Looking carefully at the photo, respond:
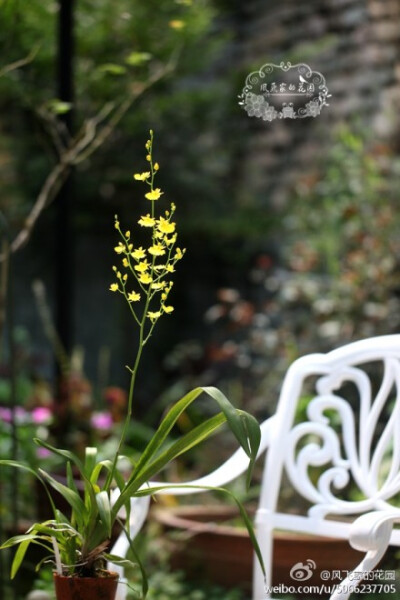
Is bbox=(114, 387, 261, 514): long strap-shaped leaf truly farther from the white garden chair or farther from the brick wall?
the brick wall

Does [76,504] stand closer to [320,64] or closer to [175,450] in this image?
[175,450]

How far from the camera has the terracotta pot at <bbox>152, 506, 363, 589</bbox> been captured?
104 inches

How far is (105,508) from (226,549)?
1.62 meters

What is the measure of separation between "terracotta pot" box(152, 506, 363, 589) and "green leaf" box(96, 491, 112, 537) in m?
1.33

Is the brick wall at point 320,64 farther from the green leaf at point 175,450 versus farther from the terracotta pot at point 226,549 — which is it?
the green leaf at point 175,450

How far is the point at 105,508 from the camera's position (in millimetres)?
1330

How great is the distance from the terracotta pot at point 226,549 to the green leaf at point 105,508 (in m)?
1.33

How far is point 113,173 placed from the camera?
15.4 ft

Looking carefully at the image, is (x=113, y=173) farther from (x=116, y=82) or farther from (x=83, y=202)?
(x=116, y=82)

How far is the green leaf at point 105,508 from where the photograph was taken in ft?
4.32

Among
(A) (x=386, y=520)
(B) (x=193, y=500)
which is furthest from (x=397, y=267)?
(A) (x=386, y=520)

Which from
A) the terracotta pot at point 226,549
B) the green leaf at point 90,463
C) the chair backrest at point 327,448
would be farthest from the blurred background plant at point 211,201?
the green leaf at point 90,463

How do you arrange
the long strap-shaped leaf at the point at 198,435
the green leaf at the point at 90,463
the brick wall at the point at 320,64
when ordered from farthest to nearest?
the brick wall at the point at 320,64
the green leaf at the point at 90,463
the long strap-shaped leaf at the point at 198,435

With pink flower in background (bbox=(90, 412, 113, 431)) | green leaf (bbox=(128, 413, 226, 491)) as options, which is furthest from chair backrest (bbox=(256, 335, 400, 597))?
A: pink flower in background (bbox=(90, 412, 113, 431))
